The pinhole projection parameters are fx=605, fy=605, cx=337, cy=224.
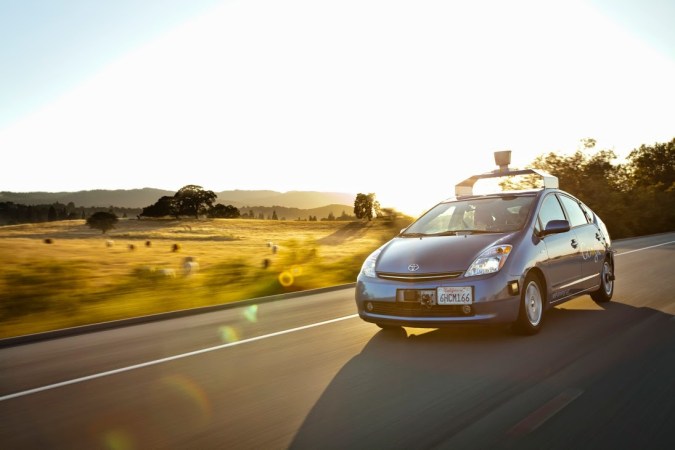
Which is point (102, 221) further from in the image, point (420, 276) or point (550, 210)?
point (420, 276)

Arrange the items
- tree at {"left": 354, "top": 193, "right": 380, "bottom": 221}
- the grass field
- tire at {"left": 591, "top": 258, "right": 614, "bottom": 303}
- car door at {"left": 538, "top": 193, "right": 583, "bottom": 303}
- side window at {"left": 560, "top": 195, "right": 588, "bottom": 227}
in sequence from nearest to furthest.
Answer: car door at {"left": 538, "top": 193, "right": 583, "bottom": 303}
side window at {"left": 560, "top": 195, "right": 588, "bottom": 227}
tire at {"left": 591, "top": 258, "right": 614, "bottom": 303}
the grass field
tree at {"left": 354, "top": 193, "right": 380, "bottom": 221}

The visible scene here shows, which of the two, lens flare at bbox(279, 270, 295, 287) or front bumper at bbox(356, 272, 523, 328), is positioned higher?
front bumper at bbox(356, 272, 523, 328)

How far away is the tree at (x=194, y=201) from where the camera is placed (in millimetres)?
105938

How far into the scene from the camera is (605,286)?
9117 millimetres

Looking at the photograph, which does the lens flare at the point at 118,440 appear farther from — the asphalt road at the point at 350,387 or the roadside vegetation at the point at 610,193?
the roadside vegetation at the point at 610,193

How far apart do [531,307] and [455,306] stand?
1.14 m

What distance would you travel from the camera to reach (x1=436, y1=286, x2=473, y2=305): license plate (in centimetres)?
617

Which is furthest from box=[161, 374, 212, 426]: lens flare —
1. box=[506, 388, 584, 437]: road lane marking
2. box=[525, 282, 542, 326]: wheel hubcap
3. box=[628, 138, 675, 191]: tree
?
box=[628, 138, 675, 191]: tree

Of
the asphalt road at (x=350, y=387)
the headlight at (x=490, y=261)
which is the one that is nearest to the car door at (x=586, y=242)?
the asphalt road at (x=350, y=387)

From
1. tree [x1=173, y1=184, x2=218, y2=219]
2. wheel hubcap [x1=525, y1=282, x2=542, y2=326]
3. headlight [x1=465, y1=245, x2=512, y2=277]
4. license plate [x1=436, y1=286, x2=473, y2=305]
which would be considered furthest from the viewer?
tree [x1=173, y1=184, x2=218, y2=219]

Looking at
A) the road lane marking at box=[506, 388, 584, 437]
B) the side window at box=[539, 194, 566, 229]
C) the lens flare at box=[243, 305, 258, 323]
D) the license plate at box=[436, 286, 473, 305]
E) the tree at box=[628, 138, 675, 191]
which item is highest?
the tree at box=[628, 138, 675, 191]

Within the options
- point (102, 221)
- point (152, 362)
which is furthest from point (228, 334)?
point (102, 221)

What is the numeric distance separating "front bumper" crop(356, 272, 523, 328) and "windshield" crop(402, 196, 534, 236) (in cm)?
106

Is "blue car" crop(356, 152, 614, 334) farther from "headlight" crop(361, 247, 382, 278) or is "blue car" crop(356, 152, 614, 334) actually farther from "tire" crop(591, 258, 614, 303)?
"tire" crop(591, 258, 614, 303)
